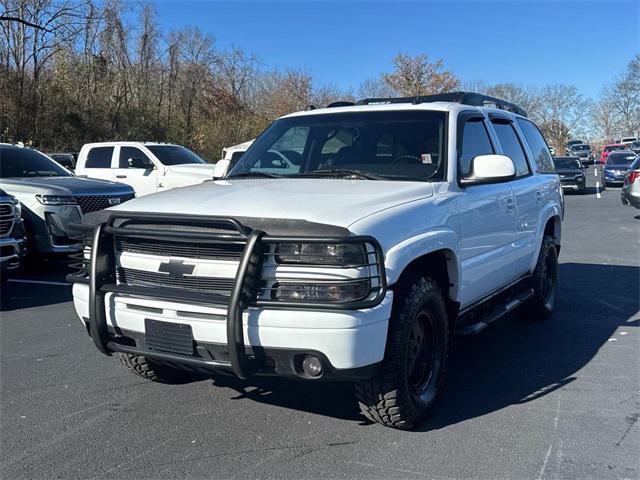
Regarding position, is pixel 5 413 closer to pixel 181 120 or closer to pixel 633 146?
pixel 181 120

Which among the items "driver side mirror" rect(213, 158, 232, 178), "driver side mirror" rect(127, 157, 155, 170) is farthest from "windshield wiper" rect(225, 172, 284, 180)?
"driver side mirror" rect(127, 157, 155, 170)

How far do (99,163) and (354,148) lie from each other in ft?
38.9

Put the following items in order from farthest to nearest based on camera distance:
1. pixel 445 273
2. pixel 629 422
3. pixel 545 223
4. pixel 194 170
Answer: pixel 194 170
pixel 545 223
pixel 445 273
pixel 629 422

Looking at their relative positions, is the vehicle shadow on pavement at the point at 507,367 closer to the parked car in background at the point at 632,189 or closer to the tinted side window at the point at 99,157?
the parked car in background at the point at 632,189

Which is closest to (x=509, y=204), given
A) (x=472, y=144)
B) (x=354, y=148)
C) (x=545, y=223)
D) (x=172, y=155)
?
(x=472, y=144)

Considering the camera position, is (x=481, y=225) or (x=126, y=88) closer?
(x=481, y=225)

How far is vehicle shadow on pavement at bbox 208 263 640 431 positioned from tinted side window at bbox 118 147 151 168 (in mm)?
10773

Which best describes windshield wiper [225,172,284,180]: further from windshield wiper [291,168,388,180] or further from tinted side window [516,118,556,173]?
tinted side window [516,118,556,173]

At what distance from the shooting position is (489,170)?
4.27 meters

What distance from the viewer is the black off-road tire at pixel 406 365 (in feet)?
11.4

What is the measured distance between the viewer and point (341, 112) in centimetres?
511

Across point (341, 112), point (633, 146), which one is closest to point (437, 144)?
point (341, 112)

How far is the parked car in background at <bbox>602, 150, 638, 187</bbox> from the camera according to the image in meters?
28.0

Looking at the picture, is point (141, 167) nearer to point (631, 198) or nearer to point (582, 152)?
point (631, 198)
